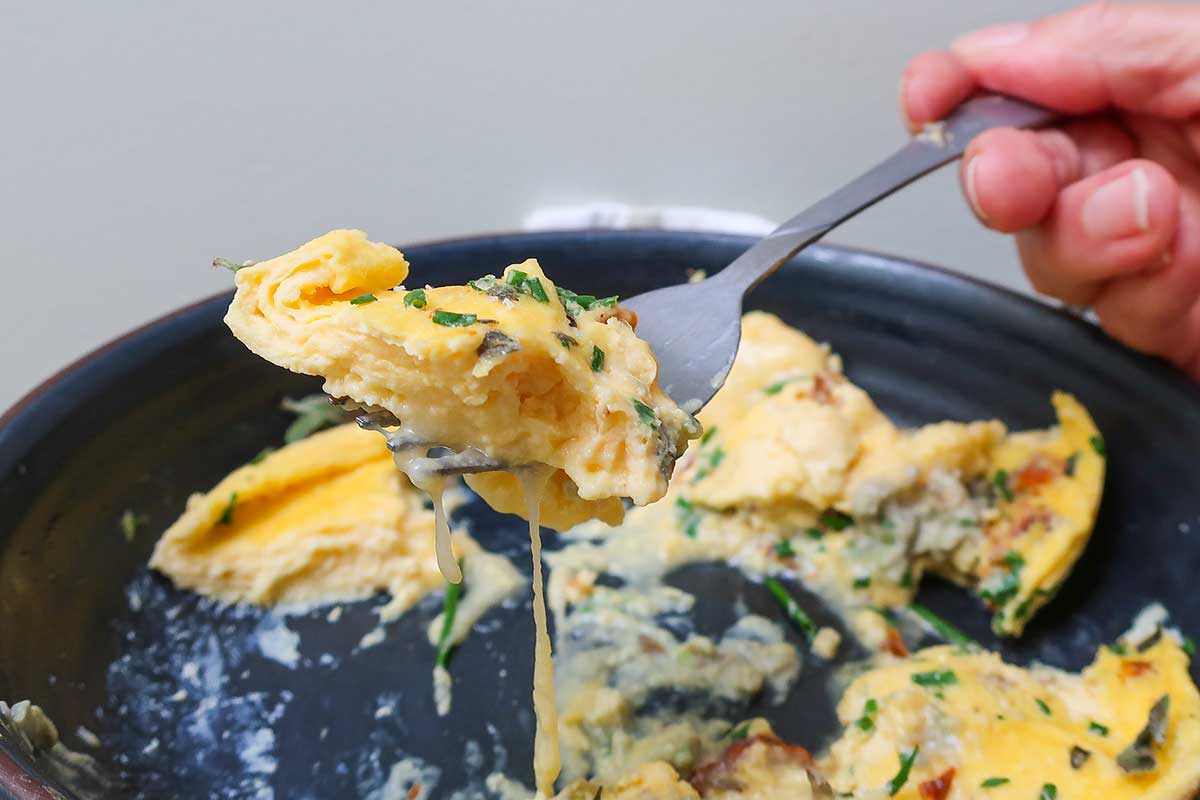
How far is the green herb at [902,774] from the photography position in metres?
1.14

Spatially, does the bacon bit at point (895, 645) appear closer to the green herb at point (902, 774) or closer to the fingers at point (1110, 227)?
the green herb at point (902, 774)

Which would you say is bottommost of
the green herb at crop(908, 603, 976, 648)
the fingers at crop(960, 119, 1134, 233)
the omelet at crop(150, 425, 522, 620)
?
the green herb at crop(908, 603, 976, 648)

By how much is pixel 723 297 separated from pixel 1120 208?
625 mm

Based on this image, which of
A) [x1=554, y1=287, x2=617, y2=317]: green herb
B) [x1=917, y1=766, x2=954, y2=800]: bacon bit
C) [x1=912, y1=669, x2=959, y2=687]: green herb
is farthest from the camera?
[x1=912, y1=669, x2=959, y2=687]: green herb

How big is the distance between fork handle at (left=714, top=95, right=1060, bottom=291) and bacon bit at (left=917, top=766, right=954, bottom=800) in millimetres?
614

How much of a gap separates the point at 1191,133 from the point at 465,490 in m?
1.31

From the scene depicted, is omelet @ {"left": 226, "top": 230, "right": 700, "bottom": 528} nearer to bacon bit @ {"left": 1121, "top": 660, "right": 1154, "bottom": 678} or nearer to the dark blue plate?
the dark blue plate

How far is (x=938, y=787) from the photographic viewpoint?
113 centimetres

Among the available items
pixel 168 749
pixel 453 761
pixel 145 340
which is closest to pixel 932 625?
pixel 453 761

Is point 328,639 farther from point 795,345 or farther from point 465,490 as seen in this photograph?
point 795,345

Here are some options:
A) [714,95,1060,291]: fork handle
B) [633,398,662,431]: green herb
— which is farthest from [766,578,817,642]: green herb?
[633,398,662,431]: green herb

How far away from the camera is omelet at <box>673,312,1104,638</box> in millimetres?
1493

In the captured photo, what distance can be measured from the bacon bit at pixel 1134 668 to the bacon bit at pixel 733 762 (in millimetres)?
444

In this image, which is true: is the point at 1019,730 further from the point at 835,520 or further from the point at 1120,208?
the point at 1120,208
